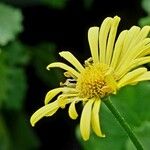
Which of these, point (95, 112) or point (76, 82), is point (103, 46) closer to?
point (76, 82)

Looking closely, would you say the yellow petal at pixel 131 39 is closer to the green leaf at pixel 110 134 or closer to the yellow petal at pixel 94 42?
the yellow petal at pixel 94 42

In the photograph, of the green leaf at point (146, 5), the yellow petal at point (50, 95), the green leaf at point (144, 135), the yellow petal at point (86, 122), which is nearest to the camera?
the yellow petal at point (86, 122)

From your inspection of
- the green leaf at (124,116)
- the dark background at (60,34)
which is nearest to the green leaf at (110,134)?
the green leaf at (124,116)

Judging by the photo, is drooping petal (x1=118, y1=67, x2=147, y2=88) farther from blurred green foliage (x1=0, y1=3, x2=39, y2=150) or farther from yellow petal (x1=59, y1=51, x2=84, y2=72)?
blurred green foliage (x1=0, y1=3, x2=39, y2=150)

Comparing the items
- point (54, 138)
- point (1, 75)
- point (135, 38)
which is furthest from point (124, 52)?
point (54, 138)

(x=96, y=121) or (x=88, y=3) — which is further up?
(x=88, y=3)

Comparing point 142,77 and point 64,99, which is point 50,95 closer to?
point 64,99

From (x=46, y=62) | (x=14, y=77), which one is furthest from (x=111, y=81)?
(x=46, y=62)
